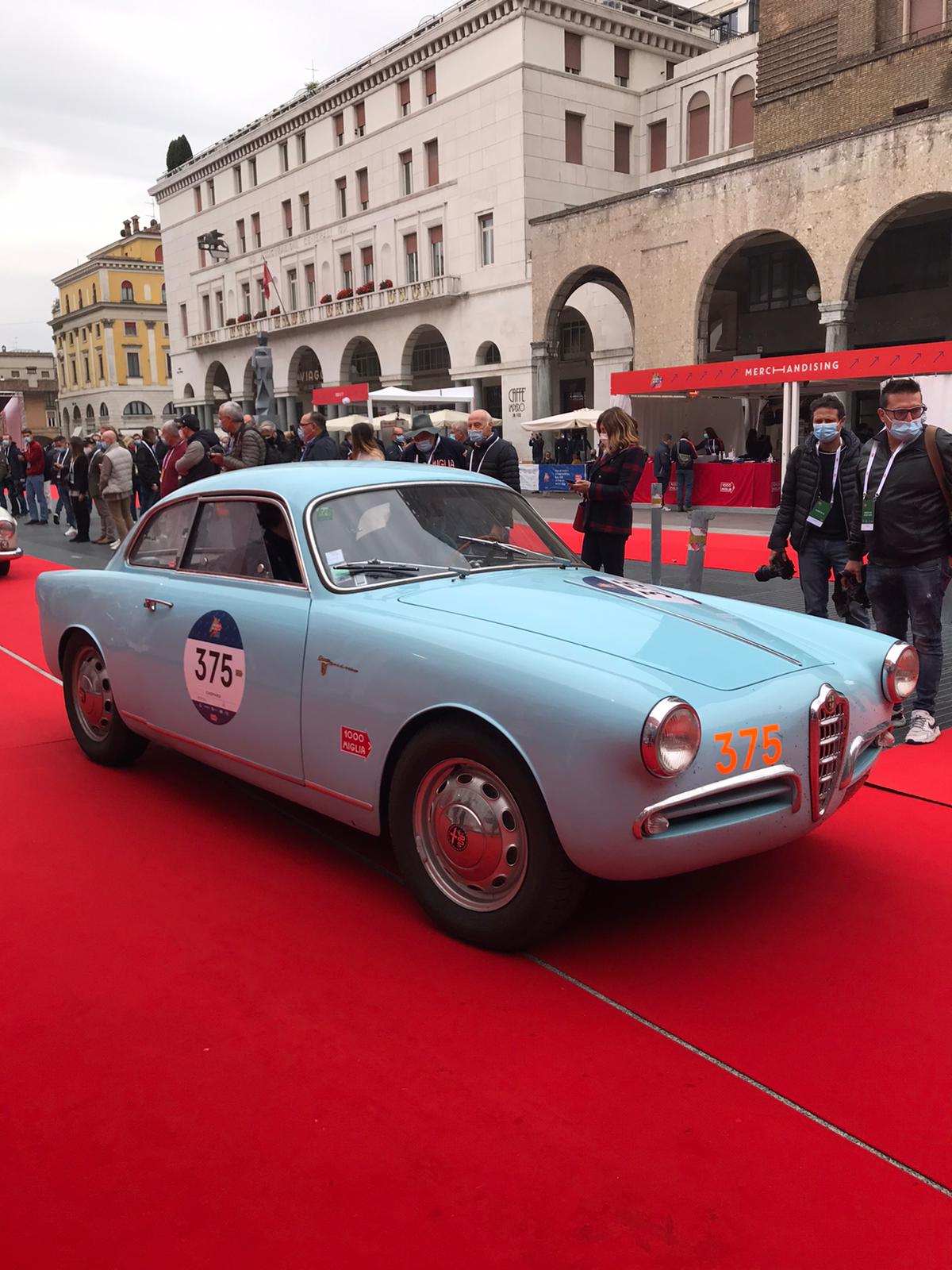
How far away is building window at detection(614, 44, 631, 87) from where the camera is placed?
129 ft

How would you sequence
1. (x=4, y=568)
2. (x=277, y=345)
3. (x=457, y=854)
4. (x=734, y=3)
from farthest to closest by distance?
1. (x=277, y=345)
2. (x=734, y=3)
3. (x=4, y=568)
4. (x=457, y=854)

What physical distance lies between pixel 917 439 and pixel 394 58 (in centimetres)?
4245

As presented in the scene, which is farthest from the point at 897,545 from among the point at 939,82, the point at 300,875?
the point at 939,82

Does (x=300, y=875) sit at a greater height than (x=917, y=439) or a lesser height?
lesser

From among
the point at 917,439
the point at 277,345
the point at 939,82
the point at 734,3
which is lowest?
the point at 917,439

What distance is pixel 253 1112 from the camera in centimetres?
254

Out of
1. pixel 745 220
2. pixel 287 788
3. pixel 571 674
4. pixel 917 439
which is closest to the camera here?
pixel 571 674

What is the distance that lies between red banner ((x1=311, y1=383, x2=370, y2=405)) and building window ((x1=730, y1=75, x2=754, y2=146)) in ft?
53.9

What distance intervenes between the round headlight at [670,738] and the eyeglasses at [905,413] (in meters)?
3.17

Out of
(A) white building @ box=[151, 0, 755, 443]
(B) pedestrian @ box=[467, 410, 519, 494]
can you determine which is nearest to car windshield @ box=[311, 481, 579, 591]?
(B) pedestrian @ box=[467, 410, 519, 494]

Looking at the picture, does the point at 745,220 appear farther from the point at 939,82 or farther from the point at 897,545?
the point at 897,545

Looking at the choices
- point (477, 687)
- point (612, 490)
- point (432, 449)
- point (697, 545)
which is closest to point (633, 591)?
point (477, 687)

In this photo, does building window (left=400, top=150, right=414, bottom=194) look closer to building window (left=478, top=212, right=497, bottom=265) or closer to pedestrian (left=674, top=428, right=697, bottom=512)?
building window (left=478, top=212, right=497, bottom=265)

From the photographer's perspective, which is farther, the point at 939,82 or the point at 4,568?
the point at 939,82
